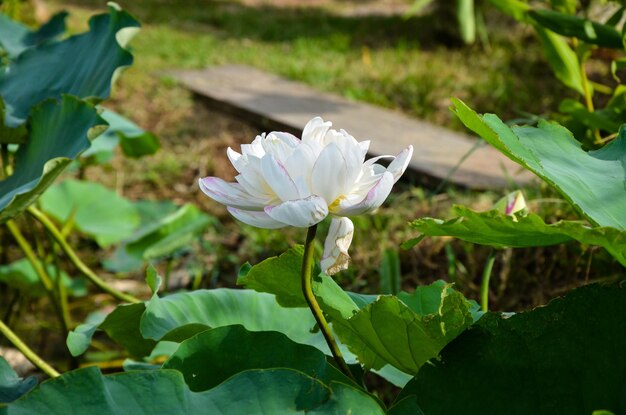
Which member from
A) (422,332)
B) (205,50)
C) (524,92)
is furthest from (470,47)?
(422,332)

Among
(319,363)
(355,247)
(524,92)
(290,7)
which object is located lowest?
(290,7)

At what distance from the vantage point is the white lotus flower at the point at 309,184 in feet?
2.32

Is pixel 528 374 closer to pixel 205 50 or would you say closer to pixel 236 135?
pixel 236 135

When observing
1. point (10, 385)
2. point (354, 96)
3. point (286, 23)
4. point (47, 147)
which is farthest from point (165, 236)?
point (286, 23)

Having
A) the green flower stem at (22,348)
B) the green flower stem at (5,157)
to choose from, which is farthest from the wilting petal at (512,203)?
the green flower stem at (5,157)

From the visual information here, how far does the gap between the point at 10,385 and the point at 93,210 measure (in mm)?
1792

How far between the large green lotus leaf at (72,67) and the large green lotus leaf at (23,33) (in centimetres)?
25

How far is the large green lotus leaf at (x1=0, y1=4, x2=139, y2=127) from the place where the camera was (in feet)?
4.63

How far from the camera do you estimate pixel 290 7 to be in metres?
6.56

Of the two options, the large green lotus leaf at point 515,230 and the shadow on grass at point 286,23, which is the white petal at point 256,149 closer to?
the large green lotus leaf at point 515,230

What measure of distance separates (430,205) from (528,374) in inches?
59.7

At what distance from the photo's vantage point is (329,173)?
0.72 meters

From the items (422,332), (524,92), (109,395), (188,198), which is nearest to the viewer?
(109,395)

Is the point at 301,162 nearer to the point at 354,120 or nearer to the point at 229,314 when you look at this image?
the point at 229,314
